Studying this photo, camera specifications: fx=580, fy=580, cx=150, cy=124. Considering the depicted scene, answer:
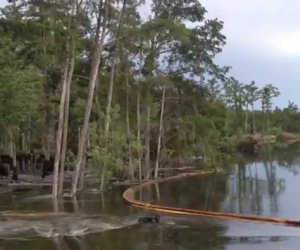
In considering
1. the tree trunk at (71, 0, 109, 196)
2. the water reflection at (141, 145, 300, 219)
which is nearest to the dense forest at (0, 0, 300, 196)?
the tree trunk at (71, 0, 109, 196)

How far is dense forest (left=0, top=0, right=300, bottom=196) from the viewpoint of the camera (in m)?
23.4

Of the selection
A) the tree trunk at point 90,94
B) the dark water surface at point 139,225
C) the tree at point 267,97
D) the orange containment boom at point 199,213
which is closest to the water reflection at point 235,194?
the dark water surface at point 139,225

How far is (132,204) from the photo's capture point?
20469 mm

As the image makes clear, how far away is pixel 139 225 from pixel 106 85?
16.1 m

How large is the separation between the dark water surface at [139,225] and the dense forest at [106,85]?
292cm

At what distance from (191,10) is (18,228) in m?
21.2

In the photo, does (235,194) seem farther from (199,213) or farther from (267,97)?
(267,97)

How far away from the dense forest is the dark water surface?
2.92m

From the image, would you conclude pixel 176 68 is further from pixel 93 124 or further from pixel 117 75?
pixel 93 124

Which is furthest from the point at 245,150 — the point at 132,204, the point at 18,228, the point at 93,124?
the point at 18,228

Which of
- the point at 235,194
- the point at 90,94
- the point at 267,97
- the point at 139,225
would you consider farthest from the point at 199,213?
the point at 267,97

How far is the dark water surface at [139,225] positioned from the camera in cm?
1265

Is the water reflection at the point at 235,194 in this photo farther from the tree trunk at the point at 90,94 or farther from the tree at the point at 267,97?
the tree at the point at 267,97

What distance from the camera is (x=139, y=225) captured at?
1522cm
